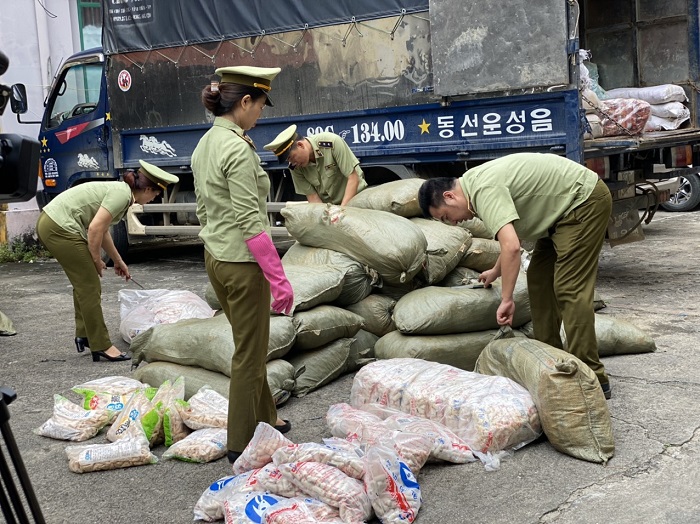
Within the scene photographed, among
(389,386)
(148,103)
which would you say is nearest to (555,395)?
(389,386)

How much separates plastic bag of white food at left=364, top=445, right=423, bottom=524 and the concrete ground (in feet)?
0.33

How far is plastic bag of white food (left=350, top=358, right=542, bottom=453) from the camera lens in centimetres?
357

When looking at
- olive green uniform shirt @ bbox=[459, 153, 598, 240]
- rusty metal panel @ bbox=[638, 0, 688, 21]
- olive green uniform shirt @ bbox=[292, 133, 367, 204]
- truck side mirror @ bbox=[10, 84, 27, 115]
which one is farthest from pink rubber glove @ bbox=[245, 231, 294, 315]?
rusty metal panel @ bbox=[638, 0, 688, 21]

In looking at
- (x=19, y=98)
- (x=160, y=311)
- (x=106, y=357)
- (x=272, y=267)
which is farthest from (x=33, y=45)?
(x=272, y=267)

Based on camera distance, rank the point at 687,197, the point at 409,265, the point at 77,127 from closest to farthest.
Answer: the point at 409,265, the point at 77,127, the point at 687,197

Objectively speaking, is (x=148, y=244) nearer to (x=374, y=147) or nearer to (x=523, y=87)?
(x=374, y=147)

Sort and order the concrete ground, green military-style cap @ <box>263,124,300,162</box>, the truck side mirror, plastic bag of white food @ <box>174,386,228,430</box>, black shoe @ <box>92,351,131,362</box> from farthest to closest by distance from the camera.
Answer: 1. the truck side mirror
2. green military-style cap @ <box>263,124,300,162</box>
3. black shoe @ <box>92,351,131,362</box>
4. plastic bag of white food @ <box>174,386,228,430</box>
5. the concrete ground

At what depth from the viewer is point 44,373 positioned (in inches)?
210

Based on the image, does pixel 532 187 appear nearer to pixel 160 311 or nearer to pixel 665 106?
pixel 160 311

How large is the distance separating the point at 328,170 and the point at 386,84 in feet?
3.95

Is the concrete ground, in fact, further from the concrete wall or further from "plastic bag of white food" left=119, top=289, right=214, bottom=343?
the concrete wall

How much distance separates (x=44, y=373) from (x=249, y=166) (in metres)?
2.59

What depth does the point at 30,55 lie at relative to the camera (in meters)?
11.7

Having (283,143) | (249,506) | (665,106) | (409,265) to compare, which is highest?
(665,106)
